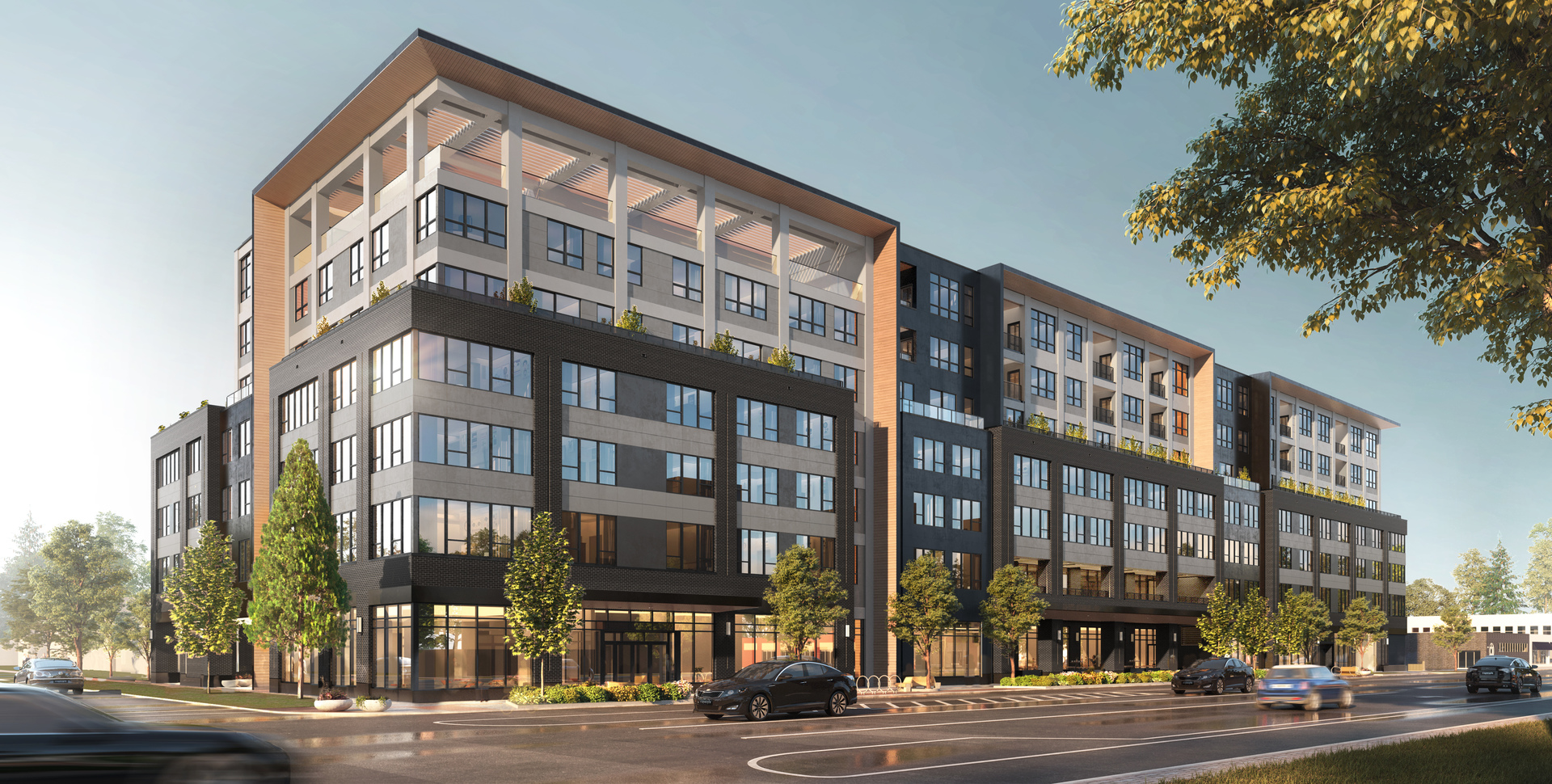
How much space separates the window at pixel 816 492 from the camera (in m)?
Result: 54.2

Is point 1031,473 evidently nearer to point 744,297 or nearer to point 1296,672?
point 744,297

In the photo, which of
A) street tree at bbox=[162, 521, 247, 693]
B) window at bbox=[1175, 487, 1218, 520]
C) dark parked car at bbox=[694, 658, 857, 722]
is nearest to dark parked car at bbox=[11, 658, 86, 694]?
street tree at bbox=[162, 521, 247, 693]

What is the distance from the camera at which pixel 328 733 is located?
24438 mm

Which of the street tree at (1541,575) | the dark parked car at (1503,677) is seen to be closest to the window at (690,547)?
the dark parked car at (1503,677)

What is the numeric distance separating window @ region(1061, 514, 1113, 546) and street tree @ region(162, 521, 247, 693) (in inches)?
1831

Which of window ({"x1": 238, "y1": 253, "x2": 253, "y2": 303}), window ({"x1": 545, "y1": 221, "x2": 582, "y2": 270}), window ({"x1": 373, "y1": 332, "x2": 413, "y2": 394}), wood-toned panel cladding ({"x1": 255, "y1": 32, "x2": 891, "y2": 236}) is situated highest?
wood-toned panel cladding ({"x1": 255, "y1": 32, "x2": 891, "y2": 236})

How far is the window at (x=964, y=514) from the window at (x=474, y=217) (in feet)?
99.3

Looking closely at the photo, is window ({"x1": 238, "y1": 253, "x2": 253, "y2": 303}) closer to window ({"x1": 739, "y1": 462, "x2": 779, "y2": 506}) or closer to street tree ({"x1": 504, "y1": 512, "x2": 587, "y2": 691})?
window ({"x1": 739, "y1": 462, "x2": 779, "y2": 506})

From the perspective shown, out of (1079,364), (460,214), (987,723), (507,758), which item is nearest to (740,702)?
(987,723)

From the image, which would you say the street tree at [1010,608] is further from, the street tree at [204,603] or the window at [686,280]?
the street tree at [204,603]

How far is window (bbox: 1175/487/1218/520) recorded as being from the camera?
8181 cm

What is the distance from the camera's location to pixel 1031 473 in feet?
226

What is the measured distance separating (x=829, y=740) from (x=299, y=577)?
24.0 m

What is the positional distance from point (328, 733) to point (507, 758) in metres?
7.99
